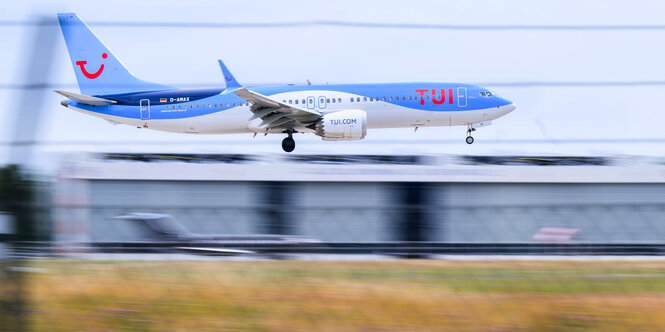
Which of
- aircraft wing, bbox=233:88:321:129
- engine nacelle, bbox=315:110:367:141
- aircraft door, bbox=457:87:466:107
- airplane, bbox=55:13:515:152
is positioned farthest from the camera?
aircraft wing, bbox=233:88:321:129

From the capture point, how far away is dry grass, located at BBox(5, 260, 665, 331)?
557cm

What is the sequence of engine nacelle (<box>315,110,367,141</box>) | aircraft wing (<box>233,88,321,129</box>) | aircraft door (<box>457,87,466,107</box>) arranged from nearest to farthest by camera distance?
engine nacelle (<box>315,110,367,141</box>)
aircraft door (<box>457,87,466,107</box>)
aircraft wing (<box>233,88,321,129</box>)

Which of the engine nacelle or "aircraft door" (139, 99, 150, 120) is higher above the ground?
"aircraft door" (139, 99, 150, 120)

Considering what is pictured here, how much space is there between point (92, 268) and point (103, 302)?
31 centimetres

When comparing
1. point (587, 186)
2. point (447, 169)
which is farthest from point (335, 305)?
point (447, 169)

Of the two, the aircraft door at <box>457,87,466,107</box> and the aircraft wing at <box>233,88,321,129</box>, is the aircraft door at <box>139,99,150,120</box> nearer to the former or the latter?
the aircraft wing at <box>233,88,321,129</box>

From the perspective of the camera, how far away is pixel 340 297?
5.74 m

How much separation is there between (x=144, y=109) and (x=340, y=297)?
84.3 feet

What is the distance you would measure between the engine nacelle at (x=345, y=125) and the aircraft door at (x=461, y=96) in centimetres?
354

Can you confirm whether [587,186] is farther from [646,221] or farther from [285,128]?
[285,128]

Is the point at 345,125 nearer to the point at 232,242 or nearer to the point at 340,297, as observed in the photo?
the point at 340,297

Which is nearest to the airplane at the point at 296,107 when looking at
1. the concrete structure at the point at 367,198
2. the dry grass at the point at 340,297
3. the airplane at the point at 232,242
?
the concrete structure at the point at 367,198

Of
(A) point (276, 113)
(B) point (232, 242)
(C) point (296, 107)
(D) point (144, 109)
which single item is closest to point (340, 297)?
(B) point (232, 242)

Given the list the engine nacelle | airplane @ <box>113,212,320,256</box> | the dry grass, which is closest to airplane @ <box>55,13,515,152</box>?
the engine nacelle
